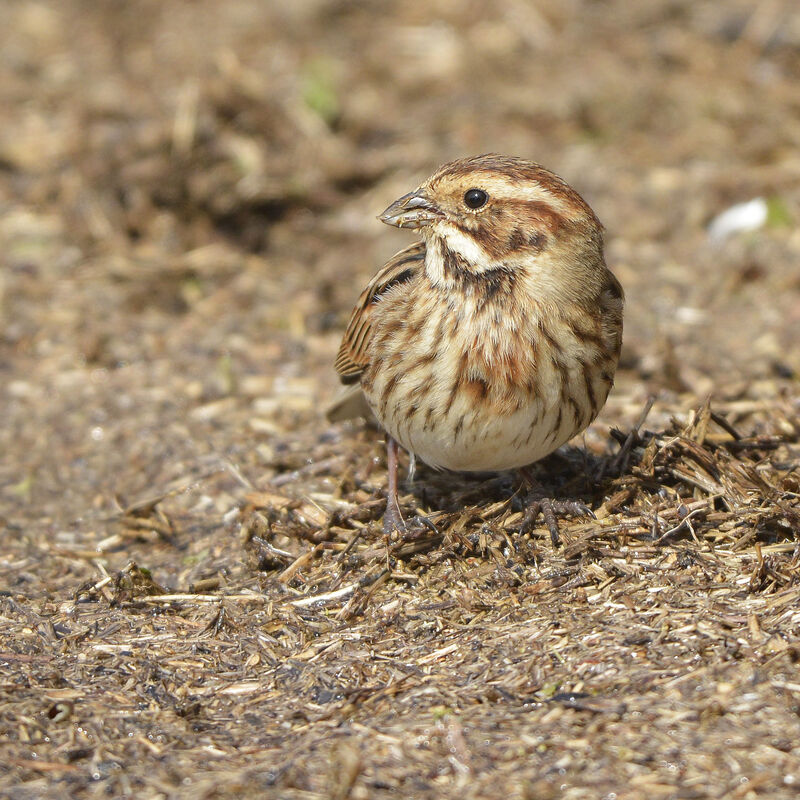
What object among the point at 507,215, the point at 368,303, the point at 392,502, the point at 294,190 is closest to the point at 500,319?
the point at 507,215

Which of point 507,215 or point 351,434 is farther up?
point 507,215

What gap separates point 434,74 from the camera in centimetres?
1074

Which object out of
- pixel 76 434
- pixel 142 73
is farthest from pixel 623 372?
pixel 142 73

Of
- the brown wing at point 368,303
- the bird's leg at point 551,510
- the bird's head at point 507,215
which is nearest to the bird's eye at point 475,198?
the bird's head at point 507,215

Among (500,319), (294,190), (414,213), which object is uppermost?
(414,213)

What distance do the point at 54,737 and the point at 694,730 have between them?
2162mm

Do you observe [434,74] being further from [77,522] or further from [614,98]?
[77,522]

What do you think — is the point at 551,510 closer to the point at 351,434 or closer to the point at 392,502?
the point at 392,502

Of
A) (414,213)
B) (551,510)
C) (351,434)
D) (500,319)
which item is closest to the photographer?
(500,319)

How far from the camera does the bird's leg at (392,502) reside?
543cm

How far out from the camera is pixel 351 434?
6559 millimetres

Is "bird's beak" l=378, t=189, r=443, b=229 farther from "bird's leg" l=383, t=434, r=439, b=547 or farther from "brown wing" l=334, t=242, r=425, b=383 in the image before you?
"bird's leg" l=383, t=434, r=439, b=547

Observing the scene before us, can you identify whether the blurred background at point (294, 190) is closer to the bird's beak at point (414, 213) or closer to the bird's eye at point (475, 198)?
the bird's beak at point (414, 213)

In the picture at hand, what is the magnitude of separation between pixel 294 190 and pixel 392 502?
4194mm
